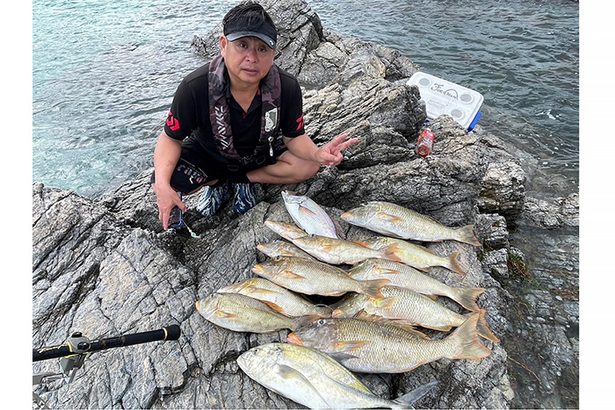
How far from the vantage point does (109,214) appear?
212 inches

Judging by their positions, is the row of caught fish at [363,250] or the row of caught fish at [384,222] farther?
the row of caught fish at [384,222]

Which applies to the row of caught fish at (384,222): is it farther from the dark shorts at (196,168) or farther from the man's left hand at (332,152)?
the dark shorts at (196,168)

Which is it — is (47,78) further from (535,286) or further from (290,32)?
(535,286)

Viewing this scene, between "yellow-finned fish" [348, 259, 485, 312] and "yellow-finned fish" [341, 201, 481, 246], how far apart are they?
678 mm

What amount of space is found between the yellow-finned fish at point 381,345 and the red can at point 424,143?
9.16 feet

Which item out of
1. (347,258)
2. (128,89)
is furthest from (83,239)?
(128,89)

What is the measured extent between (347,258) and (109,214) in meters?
2.92

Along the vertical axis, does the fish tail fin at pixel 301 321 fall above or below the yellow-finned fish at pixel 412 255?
above

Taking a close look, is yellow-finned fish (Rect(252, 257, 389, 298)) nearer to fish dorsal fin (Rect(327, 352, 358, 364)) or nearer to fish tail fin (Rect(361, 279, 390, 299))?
fish tail fin (Rect(361, 279, 390, 299))

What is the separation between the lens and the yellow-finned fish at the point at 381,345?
3586 mm

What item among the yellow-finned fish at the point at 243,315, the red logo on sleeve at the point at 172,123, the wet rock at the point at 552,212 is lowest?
the wet rock at the point at 552,212

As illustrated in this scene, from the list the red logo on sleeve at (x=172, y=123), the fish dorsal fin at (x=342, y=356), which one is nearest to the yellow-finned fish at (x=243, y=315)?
the fish dorsal fin at (x=342, y=356)

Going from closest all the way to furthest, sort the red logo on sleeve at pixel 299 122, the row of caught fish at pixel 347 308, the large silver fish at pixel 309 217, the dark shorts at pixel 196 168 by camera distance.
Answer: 1. the row of caught fish at pixel 347 308
2. the large silver fish at pixel 309 217
3. the red logo on sleeve at pixel 299 122
4. the dark shorts at pixel 196 168

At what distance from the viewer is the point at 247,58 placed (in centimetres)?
434
